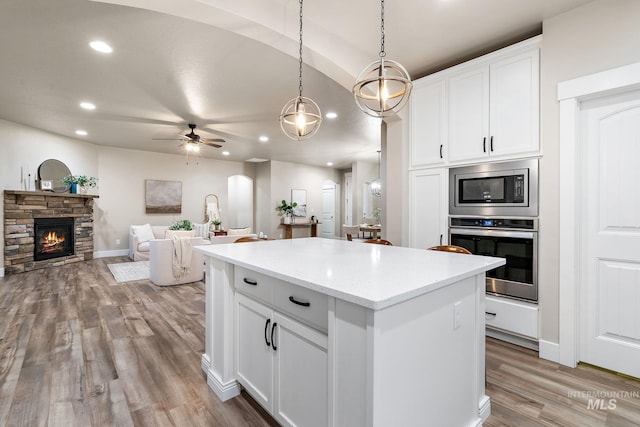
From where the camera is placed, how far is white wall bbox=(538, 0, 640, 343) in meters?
2.10

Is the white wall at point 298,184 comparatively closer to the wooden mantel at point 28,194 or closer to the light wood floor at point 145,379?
the wooden mantel at point 28,194

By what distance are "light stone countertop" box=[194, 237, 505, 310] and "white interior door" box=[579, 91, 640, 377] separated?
125cm

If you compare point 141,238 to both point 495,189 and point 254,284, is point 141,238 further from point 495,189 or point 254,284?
point 495,189

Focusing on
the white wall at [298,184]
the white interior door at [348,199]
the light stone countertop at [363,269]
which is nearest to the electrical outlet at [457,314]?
the light stone countertop at [363,269]

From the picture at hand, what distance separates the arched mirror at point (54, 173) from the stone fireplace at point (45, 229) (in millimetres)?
225

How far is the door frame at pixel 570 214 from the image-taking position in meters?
2.21

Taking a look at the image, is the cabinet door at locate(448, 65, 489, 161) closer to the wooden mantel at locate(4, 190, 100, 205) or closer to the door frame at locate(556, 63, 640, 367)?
the door frame at locate(556, 63, 640, 367)

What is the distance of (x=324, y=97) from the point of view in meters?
4.10

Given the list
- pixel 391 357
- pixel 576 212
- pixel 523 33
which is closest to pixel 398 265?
pixel 391 357

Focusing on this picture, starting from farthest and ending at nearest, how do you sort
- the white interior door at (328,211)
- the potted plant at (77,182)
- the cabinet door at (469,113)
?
the white interior door at (328,211) < the potted plant at (77,182) < the cabinet door at (469,113)

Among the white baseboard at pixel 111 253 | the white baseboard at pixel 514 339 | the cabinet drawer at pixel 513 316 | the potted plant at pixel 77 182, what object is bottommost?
the white baseboard at pixel 514 339

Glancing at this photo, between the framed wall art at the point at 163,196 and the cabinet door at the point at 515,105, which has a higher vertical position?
the cabinet door at the point at 515,105

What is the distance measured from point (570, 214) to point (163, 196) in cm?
823

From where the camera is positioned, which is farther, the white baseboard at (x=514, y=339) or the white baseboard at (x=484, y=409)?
the white baseboard at (x=514, y=339)
